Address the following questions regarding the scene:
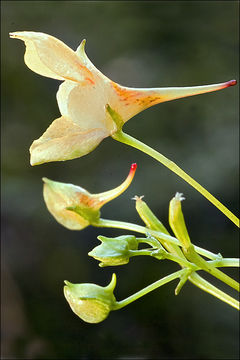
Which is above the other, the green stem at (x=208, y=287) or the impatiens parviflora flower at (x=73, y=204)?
the impatiens parviflora flower at (x=73, y=204)

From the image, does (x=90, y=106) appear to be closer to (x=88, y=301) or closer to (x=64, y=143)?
(x=64, y=143)

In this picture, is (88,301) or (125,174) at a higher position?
(88,301)

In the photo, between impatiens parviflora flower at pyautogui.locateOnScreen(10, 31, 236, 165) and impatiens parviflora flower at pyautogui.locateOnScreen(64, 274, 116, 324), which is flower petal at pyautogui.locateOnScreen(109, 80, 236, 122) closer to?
impatiens parviflora flower at pyautogui.locateOnScreen(10, 31, 236, 165)

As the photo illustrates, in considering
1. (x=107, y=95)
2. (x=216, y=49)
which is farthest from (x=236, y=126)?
(x=107, y=95)

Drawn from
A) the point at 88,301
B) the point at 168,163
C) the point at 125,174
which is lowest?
the point at 125,174

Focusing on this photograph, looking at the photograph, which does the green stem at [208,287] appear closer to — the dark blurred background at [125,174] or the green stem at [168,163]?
the green stem at [168,163]

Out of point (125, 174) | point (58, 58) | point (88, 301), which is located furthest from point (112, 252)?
point (125, 174)

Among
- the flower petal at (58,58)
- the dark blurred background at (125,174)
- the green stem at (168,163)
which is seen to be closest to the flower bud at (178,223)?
the green stem at (168,163)
